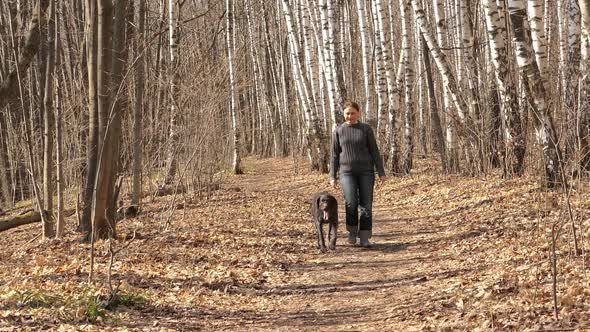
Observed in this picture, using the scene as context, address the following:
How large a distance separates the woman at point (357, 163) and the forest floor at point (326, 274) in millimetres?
561

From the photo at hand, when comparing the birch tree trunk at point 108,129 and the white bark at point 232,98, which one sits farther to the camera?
the white bark at point 232,98

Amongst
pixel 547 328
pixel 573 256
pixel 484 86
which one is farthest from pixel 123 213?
pixel 547 328

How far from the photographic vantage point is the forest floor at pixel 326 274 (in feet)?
17.0

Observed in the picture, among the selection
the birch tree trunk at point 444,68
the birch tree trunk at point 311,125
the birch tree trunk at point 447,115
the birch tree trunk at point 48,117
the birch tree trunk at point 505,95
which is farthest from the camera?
the birch tree trunk at point 311,125

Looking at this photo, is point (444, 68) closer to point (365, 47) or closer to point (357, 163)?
point (365, 47)

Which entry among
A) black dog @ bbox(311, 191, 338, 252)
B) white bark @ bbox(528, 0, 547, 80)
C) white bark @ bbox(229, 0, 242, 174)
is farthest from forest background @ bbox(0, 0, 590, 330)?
black dog @ bbox(311, 191, 338, 252)

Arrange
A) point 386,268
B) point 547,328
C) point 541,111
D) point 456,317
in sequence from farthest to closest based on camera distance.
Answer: point 541,111, point 386,268, point 456,317, point 547,328

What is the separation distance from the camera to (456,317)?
4855 mm

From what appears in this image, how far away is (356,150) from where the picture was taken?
8289 millimetres

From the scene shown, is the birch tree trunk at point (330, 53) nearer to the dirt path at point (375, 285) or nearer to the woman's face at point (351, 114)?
the dirt path at point (375, 285)

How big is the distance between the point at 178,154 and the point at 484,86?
5.89 m

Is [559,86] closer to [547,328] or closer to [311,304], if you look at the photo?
[311,304]

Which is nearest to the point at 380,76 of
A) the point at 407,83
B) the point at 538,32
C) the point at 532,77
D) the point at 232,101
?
the point at 407,83

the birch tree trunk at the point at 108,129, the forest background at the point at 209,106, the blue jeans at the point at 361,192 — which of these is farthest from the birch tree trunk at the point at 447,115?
the birch tree trunk at the point at 108,129
